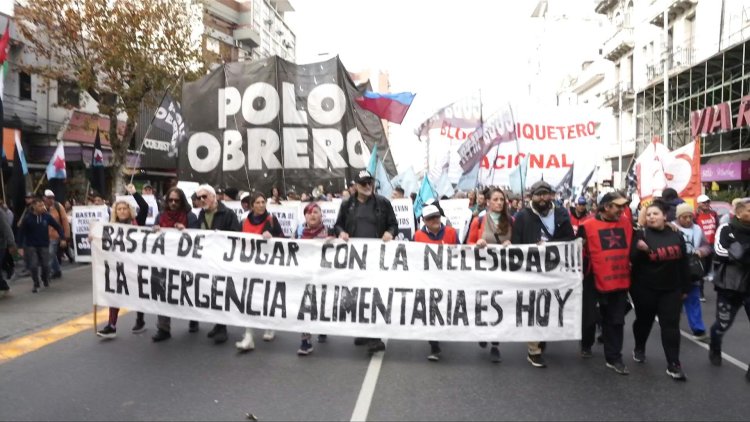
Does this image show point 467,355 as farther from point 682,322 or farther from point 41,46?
point 41,46

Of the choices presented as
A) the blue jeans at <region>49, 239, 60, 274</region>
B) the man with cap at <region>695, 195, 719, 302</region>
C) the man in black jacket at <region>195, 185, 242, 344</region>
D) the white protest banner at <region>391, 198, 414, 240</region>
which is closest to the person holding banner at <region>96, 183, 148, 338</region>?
the man in black jacket at <region>195, 185, 242, 344</region>

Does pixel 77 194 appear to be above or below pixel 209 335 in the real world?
above

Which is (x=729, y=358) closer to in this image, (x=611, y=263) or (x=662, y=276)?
(x=662, y=276)

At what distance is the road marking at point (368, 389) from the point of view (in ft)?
15.0

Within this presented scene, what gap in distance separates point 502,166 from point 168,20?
1472cm

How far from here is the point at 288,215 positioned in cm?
1209

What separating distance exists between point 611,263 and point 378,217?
2.35m

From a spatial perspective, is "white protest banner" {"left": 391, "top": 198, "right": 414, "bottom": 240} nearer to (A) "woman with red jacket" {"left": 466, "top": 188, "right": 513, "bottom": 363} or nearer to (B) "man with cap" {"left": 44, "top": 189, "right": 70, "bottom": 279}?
(B) "man with cap" {"left": 44, "top": 189, "right": 70, "bottom": 279}

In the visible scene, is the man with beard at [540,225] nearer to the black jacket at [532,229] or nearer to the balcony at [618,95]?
the black jacket at [532,229]

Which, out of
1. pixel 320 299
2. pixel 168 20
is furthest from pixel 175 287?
pixel 168 20

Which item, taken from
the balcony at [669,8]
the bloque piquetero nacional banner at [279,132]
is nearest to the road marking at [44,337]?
the bloque piquetero nacional banner at [279,132]

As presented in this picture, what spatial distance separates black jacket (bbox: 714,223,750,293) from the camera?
19.1 feet

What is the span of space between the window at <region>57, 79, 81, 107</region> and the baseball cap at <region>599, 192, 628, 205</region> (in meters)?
25.0

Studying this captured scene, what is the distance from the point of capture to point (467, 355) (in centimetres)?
642
